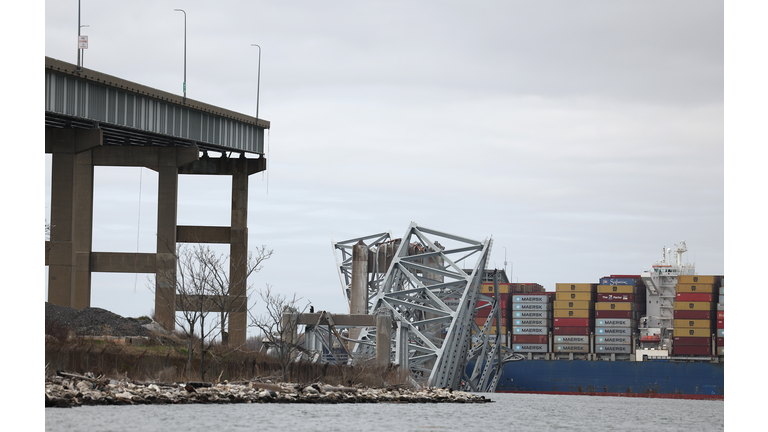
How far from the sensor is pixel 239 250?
55.4m

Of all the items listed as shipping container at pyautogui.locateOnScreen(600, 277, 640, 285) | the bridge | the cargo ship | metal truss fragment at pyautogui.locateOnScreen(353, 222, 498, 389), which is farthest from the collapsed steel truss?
shipping container at pyautogui.locateOnScreen(600, 277, 640, 285)

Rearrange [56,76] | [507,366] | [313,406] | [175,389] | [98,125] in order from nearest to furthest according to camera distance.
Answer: [175,389] < [313,406] < [56,76] < [98,125] < [507,366]

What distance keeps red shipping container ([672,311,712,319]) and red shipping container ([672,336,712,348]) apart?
2742 millimetres

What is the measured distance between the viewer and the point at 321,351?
58219 mm

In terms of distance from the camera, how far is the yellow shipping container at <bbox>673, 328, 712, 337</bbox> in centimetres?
11512

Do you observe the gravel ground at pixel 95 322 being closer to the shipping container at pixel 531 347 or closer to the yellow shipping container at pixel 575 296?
the yellow shipping container at pixel 575 296

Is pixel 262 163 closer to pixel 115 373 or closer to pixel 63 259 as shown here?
pixel 63 259

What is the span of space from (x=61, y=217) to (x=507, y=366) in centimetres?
8383

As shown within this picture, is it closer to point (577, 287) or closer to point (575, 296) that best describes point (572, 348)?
point (575, 296)

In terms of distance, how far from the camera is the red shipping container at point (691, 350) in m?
115

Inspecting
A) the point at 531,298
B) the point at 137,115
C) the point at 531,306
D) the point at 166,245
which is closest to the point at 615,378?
the point at 531,306

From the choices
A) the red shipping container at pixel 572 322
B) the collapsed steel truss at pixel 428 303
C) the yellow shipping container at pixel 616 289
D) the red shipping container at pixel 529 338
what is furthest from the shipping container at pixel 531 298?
the collapsed steel truss at pixel 428 303
